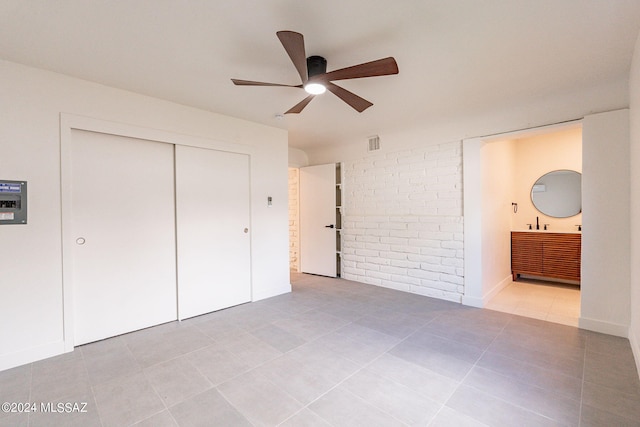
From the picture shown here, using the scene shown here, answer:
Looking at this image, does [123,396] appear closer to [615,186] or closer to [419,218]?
[419,218]

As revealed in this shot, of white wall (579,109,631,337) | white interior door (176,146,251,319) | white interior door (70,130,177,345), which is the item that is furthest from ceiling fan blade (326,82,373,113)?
white wall (579,109,631,337)

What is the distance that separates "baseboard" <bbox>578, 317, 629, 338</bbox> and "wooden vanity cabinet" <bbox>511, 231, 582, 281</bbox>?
5.96 ft

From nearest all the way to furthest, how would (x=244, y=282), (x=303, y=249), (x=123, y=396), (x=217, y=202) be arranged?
(x=123, y=396), (x=217, y=202), (x=244, y=282), (x=303, y=249)

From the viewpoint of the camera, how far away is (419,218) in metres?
4.14

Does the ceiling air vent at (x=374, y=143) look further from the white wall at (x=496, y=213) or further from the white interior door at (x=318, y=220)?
the white wall at (x=496, y=213)

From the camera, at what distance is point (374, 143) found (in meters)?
4.62

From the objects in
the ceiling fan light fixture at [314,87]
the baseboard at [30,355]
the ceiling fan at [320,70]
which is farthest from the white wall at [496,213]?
the baseboard at [30,355]

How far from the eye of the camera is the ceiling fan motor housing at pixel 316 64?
2197mm

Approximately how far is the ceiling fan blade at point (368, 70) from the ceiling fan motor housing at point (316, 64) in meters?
0.19

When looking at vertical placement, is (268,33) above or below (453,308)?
above

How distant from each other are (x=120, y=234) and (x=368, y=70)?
2.83 m

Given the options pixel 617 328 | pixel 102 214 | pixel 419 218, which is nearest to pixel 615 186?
pixel 617 328

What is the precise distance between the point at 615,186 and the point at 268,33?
351cm

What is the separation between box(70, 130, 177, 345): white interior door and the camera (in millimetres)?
2629
